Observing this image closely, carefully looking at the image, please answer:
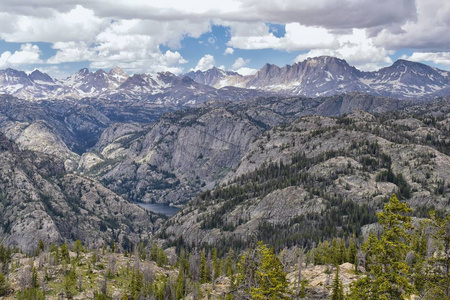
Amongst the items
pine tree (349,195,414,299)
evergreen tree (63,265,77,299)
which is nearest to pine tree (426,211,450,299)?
pine tree (349,195,414,299)

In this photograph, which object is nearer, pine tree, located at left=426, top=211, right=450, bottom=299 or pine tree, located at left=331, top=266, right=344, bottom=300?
pine tree, located at left=426, top=211, right=450, bottom=299

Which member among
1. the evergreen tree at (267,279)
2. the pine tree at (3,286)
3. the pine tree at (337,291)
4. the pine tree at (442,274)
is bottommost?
the pine tree at (3,286)

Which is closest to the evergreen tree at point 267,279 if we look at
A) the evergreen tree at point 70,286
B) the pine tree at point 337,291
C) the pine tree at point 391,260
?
the pine tree at point 391,260

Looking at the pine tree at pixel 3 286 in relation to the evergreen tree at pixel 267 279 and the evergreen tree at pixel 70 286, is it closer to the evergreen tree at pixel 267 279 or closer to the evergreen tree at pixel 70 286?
the evergreen tree at pixel 70 286

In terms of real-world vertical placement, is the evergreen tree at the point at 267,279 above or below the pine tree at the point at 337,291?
above

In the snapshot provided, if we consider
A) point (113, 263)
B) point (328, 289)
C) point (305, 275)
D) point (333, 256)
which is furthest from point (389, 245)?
point (113, 263)

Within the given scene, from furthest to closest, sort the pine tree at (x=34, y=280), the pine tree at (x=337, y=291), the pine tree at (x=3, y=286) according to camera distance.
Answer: the pine tree at (x=34, y=280)
the pine tree at (x=3, y=286)
the pine tree at (x=337, y=291)

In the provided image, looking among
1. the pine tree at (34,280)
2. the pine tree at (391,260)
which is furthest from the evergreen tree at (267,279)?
the pine tree at (34,280)

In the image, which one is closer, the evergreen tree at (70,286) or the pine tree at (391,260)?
the pine tree at (391,260)

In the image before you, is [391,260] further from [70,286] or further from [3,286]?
[3,286]

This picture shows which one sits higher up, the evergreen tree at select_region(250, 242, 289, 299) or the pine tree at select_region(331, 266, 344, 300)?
the evergreen tree at select_region(250, 242, 289, 299)

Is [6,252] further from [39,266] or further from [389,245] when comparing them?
[389,245]

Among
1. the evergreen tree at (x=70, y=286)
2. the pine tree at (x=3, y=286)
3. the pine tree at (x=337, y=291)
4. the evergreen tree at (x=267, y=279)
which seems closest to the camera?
the evergreen tree at (x=267, y=279)

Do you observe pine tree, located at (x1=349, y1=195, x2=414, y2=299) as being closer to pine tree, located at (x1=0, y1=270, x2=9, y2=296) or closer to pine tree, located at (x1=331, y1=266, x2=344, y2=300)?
pine tree, located at (x1=331, y1=266, x2=344, y2=300)
